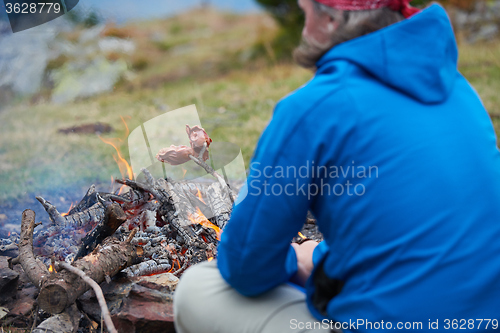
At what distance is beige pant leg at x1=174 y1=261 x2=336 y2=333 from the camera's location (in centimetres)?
141

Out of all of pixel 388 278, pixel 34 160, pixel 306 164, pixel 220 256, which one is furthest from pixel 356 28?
pixel 34 160

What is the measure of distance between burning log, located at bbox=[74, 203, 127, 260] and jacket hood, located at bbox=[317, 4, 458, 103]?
5.46ft

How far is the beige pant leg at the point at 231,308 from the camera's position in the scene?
1.41 meters

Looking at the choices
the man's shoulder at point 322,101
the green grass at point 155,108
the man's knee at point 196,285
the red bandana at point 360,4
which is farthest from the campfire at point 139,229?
the green grass at point 155,108

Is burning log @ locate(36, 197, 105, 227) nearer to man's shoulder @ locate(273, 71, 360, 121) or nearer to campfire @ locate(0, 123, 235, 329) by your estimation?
campfire @ locate(0, 123, 235, 329)

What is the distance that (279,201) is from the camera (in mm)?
1211

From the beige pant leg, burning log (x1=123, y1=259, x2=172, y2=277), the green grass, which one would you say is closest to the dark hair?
the beige pant leg

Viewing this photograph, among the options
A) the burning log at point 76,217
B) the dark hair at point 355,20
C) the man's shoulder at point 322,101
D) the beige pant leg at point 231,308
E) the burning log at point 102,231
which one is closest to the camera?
the man's shoulder at point 322,101

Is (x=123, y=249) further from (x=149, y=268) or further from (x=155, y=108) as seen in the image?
(x=155, y=108)

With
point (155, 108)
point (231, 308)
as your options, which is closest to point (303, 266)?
point (231, 308)

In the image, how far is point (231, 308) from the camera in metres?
1.44

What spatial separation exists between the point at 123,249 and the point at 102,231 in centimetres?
26

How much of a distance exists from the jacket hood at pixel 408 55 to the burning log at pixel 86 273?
5.24 ft

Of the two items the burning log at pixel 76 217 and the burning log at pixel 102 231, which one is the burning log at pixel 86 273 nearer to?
the burning log at pixel 102 231
